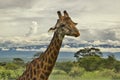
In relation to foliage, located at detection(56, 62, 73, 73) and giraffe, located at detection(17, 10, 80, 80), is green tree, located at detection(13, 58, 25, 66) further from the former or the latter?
giraffe, located at detection(17, 10, 80, 80)

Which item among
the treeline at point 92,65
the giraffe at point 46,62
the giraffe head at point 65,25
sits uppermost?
the giraffe head at point 65,25

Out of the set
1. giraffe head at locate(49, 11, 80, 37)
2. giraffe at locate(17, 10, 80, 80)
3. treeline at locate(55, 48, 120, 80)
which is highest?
giraffe head at locate(49, 11, 80, 37)

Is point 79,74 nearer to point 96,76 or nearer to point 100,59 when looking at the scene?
point 96,76

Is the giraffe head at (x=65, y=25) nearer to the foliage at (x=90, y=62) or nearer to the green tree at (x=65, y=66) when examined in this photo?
the green tree at (x=65, y=66)

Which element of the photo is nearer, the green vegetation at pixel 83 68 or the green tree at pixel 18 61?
the green vegetation at pixel 83 68

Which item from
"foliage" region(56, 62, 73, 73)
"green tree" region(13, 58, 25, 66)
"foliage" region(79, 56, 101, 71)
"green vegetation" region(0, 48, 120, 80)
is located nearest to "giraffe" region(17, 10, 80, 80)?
"green vegetation" region(0, 48, 120, 80)

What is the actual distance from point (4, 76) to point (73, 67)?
19.7 feet

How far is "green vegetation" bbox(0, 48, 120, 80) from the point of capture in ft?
76.8

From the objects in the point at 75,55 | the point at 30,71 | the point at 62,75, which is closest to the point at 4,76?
the point at 62,75

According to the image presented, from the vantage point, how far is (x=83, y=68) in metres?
26.2

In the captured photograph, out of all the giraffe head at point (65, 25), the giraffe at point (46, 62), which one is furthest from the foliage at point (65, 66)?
the giraffe head at point (65, 25)

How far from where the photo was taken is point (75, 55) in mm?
30281

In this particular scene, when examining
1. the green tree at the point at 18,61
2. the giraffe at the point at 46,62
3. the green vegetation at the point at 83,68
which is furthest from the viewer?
the green tree at the point at 18,61

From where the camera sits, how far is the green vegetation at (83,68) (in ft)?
76.8
